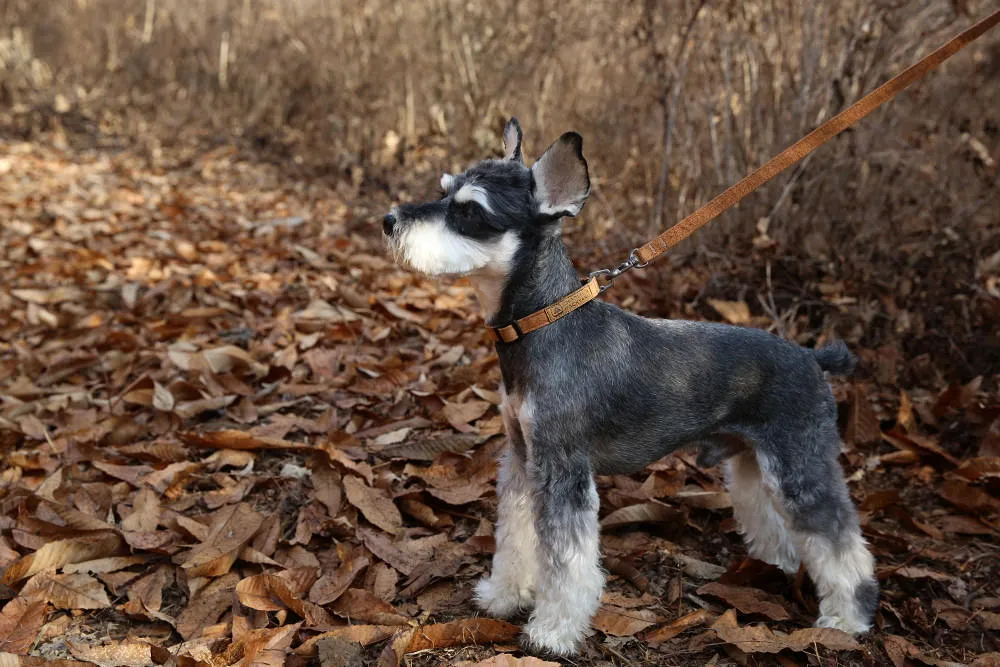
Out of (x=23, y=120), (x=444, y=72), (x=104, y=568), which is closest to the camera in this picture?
(x=104, y=568)

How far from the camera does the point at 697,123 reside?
7.52 metres

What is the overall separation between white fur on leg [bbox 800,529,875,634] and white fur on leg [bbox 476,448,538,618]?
1.27 m

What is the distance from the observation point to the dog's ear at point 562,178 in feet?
10.2

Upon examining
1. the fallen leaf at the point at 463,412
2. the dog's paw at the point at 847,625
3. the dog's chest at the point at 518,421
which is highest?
the dog's chest at the point at 518,421

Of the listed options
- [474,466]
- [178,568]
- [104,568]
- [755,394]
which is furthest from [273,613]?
[755,394]

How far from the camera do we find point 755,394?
11.6ft

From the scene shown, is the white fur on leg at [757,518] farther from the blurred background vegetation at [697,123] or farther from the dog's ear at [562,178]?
the blurred background vegetation at [697,123]

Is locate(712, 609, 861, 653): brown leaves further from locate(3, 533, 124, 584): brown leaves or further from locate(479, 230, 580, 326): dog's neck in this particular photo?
locate(3, 533, 124, 584): brown leaves

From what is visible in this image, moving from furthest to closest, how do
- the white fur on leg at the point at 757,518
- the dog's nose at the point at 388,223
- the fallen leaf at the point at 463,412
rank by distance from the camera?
the fallen leaf at the point at 463,412 → the white fur on leg at the point at 757,518 → the dog's nose at the point at 388,223

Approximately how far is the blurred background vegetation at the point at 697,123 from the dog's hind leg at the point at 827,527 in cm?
242

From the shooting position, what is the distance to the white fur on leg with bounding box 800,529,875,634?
11.9ft

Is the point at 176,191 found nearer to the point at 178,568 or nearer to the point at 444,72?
the point at 444,72

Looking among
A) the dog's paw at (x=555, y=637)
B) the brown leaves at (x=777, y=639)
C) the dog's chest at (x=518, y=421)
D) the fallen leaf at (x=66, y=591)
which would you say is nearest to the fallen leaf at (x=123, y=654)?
the fallen leaf at (x=66, y=591)

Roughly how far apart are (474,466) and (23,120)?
12.7 m
